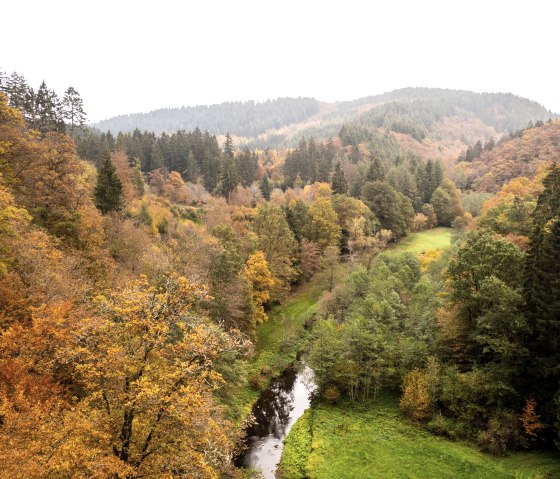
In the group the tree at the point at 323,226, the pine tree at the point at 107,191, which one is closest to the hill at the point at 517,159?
the tree at the point at 323,226

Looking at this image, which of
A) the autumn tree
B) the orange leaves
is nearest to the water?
the autumn tree

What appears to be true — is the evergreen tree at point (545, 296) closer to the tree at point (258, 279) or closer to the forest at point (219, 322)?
the forest at point (219, 322)

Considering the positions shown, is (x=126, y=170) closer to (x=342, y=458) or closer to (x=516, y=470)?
(x=342, y=458)

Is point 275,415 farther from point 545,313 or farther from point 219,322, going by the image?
point 545,313

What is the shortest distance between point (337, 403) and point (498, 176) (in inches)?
3979

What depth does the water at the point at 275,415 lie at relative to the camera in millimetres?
31569

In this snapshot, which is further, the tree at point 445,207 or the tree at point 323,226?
the tree at point 445,207

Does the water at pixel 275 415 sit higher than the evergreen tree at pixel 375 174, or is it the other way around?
the evergreen tree at pixel 375 174

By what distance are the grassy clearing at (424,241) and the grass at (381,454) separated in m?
46.4

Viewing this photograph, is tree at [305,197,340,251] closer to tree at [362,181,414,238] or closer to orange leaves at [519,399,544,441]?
tree at [362,181,414,238]

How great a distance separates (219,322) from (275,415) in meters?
10.5

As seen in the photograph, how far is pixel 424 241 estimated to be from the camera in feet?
281

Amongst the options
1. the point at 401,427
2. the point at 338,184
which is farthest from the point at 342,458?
the point at 338,184

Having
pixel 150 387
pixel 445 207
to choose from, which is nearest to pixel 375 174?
pixel 445 207
